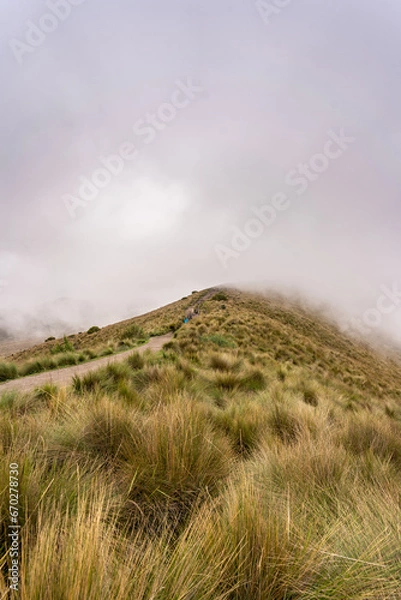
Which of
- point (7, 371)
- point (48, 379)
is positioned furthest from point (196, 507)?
point (7, 371)

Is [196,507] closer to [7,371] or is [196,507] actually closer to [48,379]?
[48,379]

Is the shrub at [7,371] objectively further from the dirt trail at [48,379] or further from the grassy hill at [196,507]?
the grassy hill at [196,507]

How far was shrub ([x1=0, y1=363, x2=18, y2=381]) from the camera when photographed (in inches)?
287

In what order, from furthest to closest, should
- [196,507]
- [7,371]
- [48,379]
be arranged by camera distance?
1. [7,371]
2. [48,379]
3. [196,507]

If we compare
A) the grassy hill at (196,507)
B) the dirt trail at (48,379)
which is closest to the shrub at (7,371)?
the dirt trail at (48,379)

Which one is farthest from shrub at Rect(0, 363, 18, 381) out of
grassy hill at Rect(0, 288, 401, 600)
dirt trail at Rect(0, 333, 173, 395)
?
grassy hill at Rect(0, 288, 401, 600)

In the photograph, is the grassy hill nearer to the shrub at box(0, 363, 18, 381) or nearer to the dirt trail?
the dirt trail

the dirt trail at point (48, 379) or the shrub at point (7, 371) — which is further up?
the shrub at point (7, 371)

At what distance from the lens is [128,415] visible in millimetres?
2389

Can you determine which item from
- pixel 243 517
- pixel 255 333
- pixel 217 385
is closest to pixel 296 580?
pixel 243 517

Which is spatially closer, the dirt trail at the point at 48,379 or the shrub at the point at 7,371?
the dirt trail at the point at 48,379

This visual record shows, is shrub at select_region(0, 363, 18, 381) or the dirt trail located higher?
shrub at select_region(0, 363, 18, 381)

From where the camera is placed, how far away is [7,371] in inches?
293

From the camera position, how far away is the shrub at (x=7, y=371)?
287 inches
